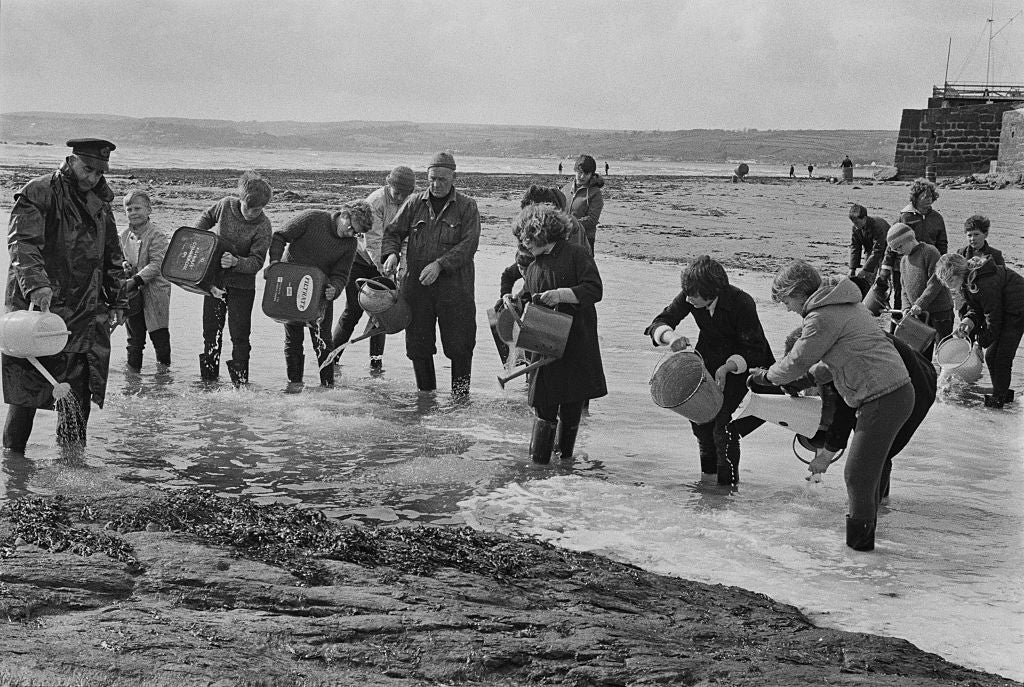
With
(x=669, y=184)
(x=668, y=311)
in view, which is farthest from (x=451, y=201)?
(x=669, y=184)

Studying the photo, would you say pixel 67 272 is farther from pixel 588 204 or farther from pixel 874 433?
pixel 588 204

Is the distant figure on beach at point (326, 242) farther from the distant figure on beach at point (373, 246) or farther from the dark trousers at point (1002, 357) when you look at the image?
the dark trousers at point (1002, 357)

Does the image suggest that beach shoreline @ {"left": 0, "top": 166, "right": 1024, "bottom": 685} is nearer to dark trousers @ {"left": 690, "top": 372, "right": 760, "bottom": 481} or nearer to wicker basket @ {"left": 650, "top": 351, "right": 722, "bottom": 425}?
wicker basket @ {"left": 650, "top": 351, "right": 722, "bottom": 425}

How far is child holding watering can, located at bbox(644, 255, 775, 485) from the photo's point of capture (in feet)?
18.8

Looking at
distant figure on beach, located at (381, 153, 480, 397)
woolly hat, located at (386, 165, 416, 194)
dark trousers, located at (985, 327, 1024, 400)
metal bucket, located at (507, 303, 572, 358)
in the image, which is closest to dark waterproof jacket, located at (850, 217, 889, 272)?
dark trousers, located at (985, 327, 1024, 400)

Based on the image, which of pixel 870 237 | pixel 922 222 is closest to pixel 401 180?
pixel 922 222

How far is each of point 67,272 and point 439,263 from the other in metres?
2.75

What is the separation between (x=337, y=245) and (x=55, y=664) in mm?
5390

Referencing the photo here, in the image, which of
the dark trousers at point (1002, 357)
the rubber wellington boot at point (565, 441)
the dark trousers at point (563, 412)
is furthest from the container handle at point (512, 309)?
the dark trousers at point (1002, 357)

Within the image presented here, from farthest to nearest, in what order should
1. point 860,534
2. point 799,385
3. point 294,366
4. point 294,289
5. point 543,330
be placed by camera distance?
point 294,366 → point 294,289 → point 543,330 → point 799,385 → point 860,534

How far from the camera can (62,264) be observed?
5945 millimetres

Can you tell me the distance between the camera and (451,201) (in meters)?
8.05

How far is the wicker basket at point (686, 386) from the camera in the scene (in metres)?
5.83

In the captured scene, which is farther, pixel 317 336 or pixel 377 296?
pixel 317 336
